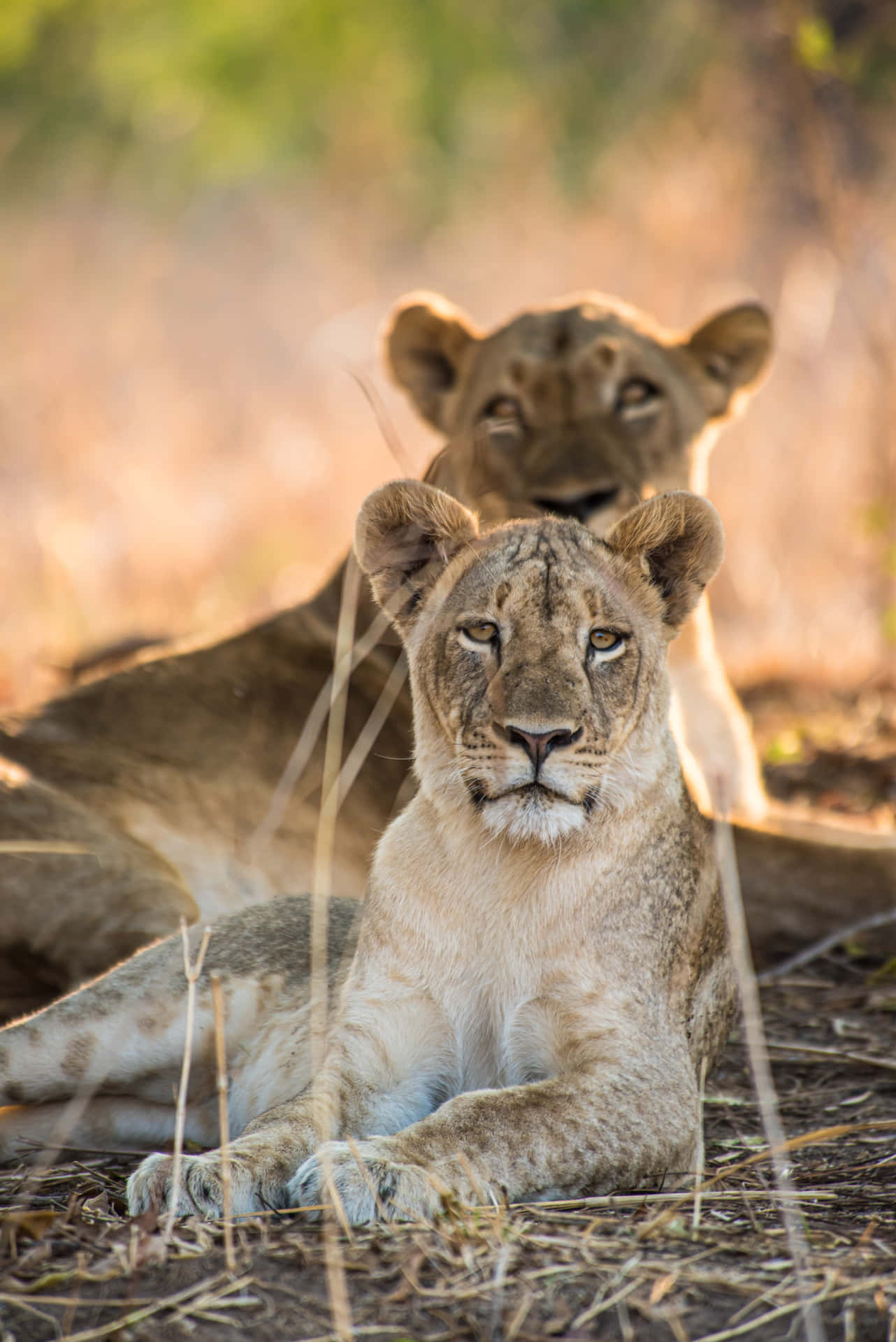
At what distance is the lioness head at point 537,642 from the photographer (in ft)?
9.59

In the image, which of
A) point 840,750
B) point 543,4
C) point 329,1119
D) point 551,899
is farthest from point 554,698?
point 543,4

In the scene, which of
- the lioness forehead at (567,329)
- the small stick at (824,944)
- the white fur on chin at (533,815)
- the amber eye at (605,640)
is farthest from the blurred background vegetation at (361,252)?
the white fur on chin at (533,815)

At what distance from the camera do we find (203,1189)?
2672 mm

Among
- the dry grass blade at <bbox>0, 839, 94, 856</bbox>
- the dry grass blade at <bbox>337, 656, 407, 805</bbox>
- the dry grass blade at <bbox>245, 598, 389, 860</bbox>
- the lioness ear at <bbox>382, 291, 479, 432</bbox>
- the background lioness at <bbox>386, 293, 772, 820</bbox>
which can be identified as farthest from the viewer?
the lioness ear at <bbox>382, 291, 479, 432</bbox>

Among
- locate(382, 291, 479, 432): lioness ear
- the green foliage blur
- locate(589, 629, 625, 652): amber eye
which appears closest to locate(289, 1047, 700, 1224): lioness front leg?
→ locate(589, 629, 625, 652): amber eye

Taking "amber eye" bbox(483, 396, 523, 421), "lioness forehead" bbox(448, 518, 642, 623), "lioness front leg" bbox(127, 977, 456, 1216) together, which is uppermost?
"amber eye" bbox(483, 396, 523, 421)

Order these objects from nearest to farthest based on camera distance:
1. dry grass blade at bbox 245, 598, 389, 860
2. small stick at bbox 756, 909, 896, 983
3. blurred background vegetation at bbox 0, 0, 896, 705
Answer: dry grass blade at bbox 245, 598, 389, 860 → small stick at bbox 756, 909, 896, 983 → blurred background vegetation at bbox 0, 0, 896, 705

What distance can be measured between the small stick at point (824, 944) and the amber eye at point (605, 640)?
66.4 inches

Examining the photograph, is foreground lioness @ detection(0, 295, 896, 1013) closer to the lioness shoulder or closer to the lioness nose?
the lioness shoulder

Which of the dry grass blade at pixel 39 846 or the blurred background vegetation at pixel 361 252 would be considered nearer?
the dry grass blade at pixel 39 846

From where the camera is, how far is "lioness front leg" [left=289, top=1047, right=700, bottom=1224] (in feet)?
8.63

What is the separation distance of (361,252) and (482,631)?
61.3 feet

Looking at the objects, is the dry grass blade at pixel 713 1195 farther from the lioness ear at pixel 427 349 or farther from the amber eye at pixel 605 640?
the lioness ear at pixel 427 349

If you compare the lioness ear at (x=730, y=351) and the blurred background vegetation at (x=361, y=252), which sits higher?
the blurred background vegetation at (x=361, y=252)
